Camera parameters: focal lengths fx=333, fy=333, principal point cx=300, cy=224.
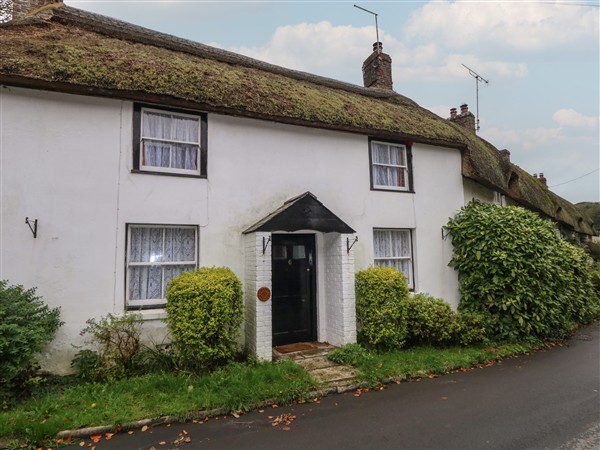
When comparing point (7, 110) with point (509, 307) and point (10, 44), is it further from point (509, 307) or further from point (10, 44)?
point (509, 307)

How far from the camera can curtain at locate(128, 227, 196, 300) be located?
6.46m

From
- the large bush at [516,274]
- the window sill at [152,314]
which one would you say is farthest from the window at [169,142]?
the large bush at [516,274]

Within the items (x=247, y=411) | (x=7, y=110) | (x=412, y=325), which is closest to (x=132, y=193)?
(x=7, y=110)

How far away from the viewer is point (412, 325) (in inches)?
300

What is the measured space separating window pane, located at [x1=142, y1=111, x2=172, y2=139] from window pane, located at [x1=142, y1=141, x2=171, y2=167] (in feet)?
0.56

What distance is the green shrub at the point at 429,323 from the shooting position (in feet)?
24.8

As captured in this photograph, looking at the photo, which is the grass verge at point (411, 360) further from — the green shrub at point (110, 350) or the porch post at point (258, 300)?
the green shrub at point (110, 350)

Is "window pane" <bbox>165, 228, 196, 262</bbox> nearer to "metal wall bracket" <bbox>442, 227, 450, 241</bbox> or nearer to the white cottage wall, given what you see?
the white cottage wall

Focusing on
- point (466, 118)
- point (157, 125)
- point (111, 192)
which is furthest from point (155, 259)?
point (466, 118)

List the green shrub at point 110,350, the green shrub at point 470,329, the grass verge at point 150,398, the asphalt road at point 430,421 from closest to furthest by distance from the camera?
the asphalt road at point 430,421 → the grass verge at point 150,398 → the green shrub at point 110,350 → the green shrub at point 470,329

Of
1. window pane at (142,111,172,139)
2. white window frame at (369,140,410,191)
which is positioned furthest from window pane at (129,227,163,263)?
white window frame at (369,140,410,191)

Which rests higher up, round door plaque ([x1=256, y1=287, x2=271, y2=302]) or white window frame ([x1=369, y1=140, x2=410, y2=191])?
white window frame ([x1=369, y1=140, x2=410, y2=191])

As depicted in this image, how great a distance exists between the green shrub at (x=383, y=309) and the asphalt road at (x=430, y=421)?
124 cm

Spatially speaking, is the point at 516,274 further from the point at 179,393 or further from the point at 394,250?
the point at 179,393
